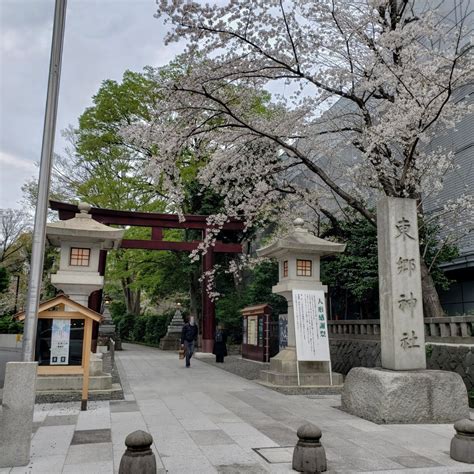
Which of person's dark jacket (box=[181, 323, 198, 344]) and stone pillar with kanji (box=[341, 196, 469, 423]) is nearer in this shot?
stone pillar with kanji (box=[341, 196, 469, 423])

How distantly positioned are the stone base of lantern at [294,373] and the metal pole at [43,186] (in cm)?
758

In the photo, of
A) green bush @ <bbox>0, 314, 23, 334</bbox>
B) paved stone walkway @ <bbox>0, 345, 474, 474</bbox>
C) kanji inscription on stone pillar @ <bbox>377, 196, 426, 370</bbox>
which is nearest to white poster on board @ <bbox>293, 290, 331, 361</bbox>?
paved stone walkway @ <bbox>0, 345, 474, 474</bbox>

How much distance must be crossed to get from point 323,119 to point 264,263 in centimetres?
748

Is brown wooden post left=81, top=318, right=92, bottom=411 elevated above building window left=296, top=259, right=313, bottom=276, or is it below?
below

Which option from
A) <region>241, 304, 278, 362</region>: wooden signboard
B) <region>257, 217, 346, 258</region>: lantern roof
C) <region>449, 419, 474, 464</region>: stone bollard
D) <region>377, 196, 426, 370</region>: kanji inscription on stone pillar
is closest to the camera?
<region>449, 419, 474, 464</region>: stone bollard

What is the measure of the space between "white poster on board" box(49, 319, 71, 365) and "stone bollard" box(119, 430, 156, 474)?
5.20m

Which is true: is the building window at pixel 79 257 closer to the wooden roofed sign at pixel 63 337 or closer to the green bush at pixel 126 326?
the wooden roofed sign at pixel 63 337

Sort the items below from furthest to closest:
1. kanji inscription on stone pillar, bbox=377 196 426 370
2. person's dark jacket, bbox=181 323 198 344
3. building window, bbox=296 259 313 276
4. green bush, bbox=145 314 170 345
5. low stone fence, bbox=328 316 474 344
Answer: green bush, bbox=145 314 170 345 < person's dark jacket, bbox=181 323 198 344 < building window, bbox=296 259 313 276 < low stone fence, bbox=328 316 474 344 < kanji inscription on stone pillar, bbox=377 196 426 370

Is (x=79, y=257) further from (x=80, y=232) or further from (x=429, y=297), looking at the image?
(x=429, y=297)

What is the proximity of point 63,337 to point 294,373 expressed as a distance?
5.95 meters

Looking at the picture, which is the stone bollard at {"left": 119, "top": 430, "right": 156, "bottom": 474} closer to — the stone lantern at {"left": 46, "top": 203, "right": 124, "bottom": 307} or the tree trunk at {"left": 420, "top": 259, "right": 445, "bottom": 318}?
the stone lantern at {"left": 46, "top": 203, "right": 124, "bottom": 307}

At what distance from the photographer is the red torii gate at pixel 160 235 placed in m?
19.4

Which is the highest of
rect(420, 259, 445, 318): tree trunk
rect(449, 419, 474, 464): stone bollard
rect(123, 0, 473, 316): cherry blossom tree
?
rect(123, 0, 473, 316): cherry blossom tree

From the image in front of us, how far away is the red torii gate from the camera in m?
19.4
